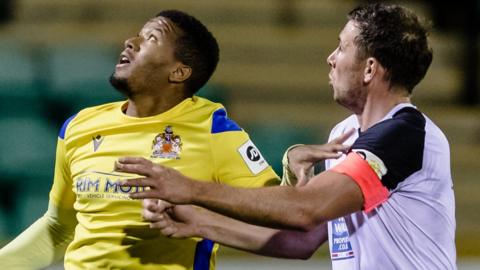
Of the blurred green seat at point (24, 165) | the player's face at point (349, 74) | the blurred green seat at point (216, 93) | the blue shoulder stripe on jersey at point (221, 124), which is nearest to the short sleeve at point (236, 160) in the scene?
the blue shoulder stripe on jersey at point (221, 124)

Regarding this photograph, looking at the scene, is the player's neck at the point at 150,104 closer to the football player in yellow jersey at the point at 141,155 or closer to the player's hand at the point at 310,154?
the football player in yellow jersey at the point at 141,155

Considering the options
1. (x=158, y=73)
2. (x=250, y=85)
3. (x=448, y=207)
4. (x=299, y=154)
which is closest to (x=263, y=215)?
(x=299, y=154)

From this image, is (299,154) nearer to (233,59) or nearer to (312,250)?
(312,250)

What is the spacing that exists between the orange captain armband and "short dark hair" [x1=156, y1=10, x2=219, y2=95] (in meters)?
0.75

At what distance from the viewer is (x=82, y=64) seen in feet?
22.0

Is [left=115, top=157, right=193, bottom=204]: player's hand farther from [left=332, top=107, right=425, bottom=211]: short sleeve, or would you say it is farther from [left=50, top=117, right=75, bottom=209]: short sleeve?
[left=50, top=117, right=75, bottom=209]: short sleeve

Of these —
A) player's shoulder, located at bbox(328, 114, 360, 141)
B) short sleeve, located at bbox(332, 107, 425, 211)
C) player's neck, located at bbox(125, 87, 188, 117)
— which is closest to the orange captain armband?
short sleeve, located at bbox(332, 107, 425, 211)

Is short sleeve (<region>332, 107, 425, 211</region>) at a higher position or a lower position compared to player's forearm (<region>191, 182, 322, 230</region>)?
higher

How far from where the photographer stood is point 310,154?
2756 millimetres

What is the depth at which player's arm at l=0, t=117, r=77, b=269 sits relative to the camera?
3.19m

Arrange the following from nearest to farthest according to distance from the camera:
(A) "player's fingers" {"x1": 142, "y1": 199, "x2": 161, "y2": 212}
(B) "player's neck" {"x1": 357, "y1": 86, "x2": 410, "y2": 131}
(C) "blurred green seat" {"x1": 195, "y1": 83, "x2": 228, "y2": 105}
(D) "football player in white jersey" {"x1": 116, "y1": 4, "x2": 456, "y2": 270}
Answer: (D) "football player in white jersey" {"x1": 116, "y1": 4, "x2": 456, "y2": 270}, (A) "player's fingers" {"x1": 142, "y1": 199, "x2": 161, "y2": 212}, (B) "player's neck" {"x1": 357, "y1": 86, "x2": 410, "y2": 131}, (C) "blurred green seat" {"x1": 195, "y1": 83, "x2": 228, "y2": 105}

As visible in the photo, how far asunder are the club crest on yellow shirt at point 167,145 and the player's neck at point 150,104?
0.33 ft

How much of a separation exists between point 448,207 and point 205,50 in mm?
919

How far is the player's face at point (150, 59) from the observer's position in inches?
122
